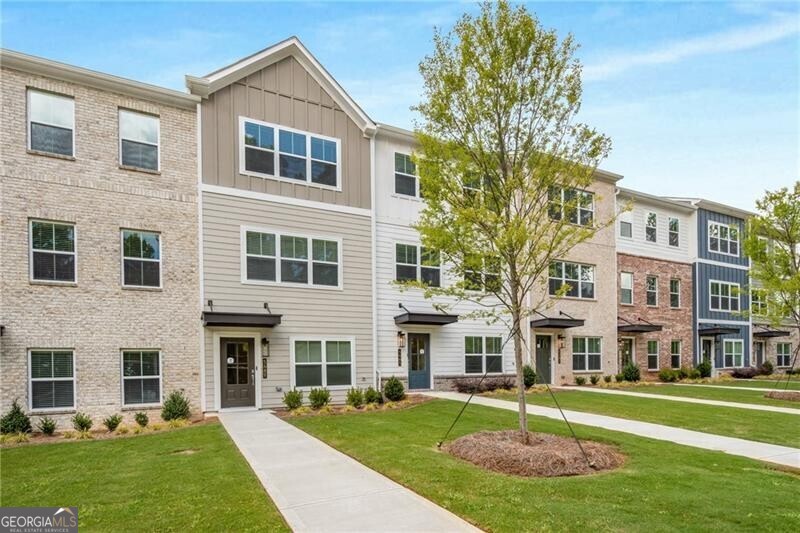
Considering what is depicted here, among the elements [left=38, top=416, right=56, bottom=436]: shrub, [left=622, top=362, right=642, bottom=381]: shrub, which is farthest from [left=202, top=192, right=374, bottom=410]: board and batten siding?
[left=622, top=362, right=642, bottom=381]: shrub

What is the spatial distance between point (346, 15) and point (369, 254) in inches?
307

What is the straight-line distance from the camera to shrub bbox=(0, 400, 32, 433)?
11.0 metres

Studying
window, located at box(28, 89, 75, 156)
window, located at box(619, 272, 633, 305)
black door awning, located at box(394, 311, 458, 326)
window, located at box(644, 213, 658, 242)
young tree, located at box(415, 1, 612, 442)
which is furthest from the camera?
window, located at box(644, 213, 658, 242)

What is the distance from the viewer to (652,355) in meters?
25.2

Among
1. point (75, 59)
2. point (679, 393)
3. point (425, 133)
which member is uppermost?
point (75, 59)

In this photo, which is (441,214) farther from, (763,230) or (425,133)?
(763,230)

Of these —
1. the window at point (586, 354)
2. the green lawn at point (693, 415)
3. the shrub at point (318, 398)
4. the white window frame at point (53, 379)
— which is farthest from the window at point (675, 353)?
the white window frame at point (53, 379)

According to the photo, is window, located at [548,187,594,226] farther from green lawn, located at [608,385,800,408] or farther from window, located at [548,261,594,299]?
window, located at [548,261,594,299]

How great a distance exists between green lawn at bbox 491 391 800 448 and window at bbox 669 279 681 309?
11.4 m

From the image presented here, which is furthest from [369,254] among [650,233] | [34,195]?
[650,233]

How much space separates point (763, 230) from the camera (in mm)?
18891

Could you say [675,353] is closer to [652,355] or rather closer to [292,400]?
[652,355]

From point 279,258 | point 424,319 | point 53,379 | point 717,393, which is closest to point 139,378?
point 53,379

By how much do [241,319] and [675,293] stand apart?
23.0 meters
